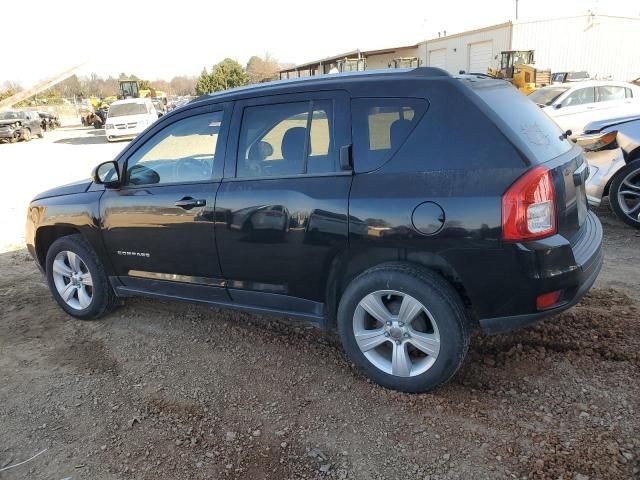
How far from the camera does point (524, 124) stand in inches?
117

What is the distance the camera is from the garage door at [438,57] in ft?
145

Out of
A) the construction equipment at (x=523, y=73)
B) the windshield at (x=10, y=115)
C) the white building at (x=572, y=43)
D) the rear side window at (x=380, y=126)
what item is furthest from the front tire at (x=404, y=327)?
the white building at (x=572, y=43)

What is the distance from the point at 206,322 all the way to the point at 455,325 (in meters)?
2.25

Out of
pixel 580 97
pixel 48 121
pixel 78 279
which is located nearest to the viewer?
pixel 78 279

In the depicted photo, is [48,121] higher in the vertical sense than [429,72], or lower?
lower

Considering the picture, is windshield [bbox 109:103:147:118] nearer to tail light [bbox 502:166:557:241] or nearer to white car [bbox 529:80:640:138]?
white car [bbox 529:80:640:138]

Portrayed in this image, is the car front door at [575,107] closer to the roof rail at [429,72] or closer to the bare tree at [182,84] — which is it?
the roof rail at [429,72]

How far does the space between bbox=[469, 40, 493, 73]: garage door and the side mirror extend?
126 feet

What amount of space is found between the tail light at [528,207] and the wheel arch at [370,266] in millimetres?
395

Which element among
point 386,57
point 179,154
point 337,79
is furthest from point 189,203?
point 386,57

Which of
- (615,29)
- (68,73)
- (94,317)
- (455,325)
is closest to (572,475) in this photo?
(455,325)

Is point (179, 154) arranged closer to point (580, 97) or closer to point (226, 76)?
point (580, 97)

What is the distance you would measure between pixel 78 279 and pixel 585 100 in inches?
480

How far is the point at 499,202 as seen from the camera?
2.63 meters
